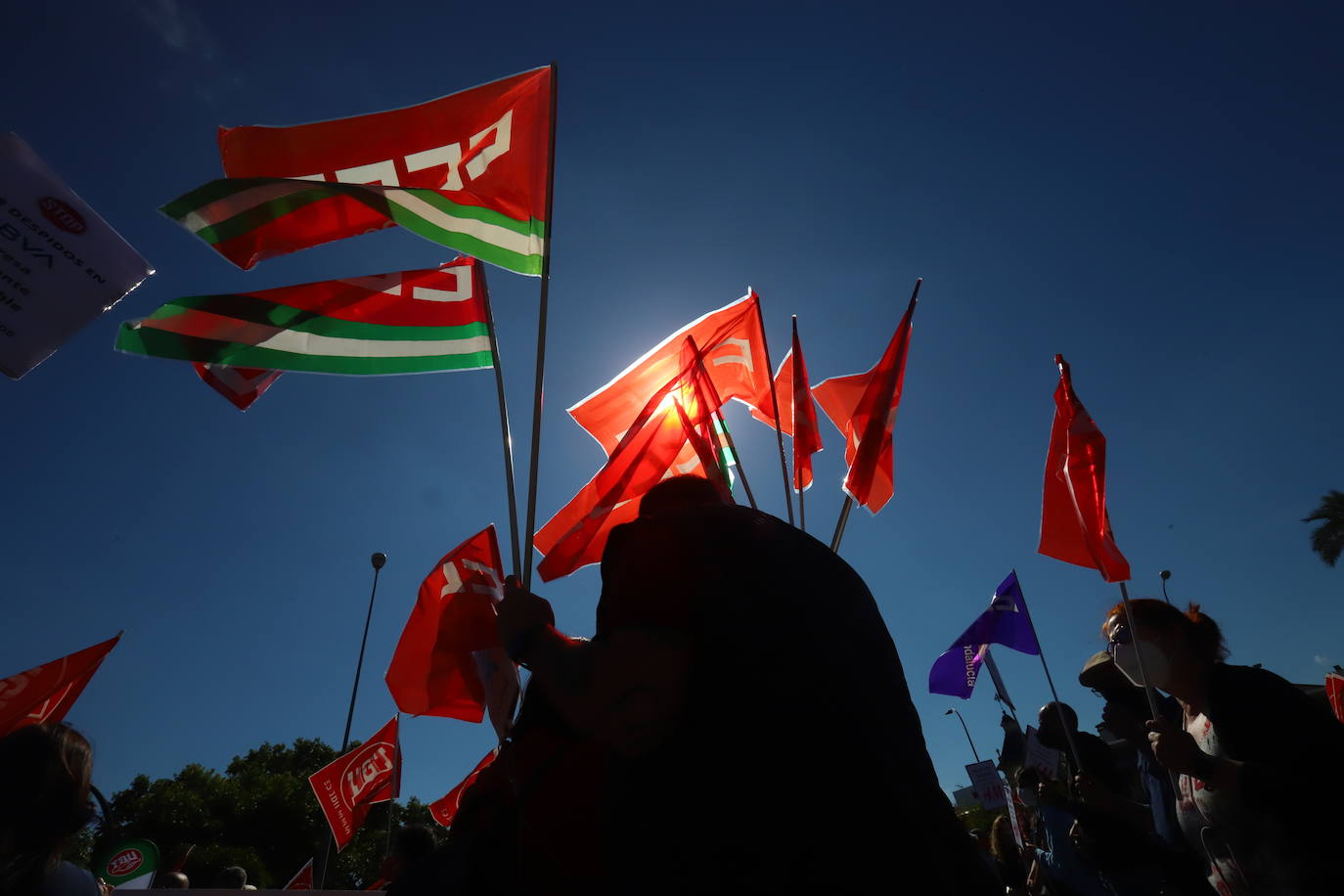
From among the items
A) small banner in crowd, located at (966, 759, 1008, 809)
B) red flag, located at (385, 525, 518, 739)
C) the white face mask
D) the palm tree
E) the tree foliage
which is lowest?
the white face mask

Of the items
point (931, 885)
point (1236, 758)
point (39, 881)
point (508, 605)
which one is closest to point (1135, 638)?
point (1236, 758)

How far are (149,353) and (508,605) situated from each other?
2.14 m

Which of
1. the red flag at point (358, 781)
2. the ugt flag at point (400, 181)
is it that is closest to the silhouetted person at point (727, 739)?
the ugt flag at point (400, 181)

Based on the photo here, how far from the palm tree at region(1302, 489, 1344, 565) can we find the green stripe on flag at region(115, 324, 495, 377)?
26.0m

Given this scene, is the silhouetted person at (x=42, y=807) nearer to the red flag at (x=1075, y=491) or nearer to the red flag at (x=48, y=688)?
the red flag at (x=1075, y=491)

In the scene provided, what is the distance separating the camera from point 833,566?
1718 millimetres

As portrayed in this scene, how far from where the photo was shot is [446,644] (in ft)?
16.1

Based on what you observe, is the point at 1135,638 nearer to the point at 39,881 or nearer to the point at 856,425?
the point at 856,425

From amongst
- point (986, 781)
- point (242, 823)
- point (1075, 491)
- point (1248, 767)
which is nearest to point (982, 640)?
point (1075, 491)

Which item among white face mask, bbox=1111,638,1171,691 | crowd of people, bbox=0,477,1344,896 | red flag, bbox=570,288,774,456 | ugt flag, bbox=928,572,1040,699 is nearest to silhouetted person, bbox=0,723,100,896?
crowd of people, bbox=0,477,1344,896

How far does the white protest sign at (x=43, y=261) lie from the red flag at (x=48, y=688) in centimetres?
498

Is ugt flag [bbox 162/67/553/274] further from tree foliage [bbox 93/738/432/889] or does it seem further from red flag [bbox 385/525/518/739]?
tree foliage [bbox 93/738/432/889]

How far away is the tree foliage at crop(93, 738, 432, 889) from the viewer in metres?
27.5

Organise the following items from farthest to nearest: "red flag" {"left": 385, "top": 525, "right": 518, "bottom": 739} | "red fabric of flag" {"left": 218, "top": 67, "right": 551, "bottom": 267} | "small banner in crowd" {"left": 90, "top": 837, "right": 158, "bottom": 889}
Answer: "small banner in crowd" {"left": 90, "top": 837, "right": 158, "bottom": 889}
"red flag" {"left": 385, "top": 525, "right": 518, "bottom": 739}
"red fabric of flag" {"left": 218, "top": 67, "right": 551, "bottom": 267}
